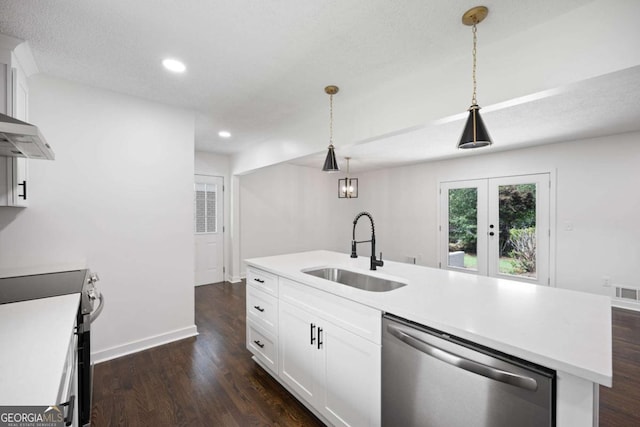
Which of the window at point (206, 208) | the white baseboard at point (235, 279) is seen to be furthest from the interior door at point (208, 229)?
the white baseboard at point (235, 279)

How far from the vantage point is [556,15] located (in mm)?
1633

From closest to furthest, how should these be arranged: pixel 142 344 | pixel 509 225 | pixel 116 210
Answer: pixel 116 210
pixel 142 344
pixel 509 225

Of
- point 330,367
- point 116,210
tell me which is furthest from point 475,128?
point 116,210

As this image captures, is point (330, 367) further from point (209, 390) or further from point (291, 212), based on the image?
point (291, 212)

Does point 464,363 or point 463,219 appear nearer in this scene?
point 464,363

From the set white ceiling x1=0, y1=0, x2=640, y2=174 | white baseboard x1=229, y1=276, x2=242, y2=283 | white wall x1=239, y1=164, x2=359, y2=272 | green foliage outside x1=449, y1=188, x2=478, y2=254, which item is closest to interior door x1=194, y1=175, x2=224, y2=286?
white baseboard x1=229, y1=276, x2=242, y2=283

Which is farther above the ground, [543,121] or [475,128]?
[543,121]

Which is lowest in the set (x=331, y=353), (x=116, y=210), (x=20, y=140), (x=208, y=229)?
(x=331, y=353)

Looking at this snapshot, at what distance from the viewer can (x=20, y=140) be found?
152cm

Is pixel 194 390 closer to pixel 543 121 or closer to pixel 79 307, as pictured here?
pixel 79 307

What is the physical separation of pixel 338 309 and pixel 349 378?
1.21 ft

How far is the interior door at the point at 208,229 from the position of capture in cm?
513

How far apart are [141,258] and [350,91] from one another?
2616mm

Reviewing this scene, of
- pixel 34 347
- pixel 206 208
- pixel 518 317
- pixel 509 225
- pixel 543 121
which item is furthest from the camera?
pixel 206 208
